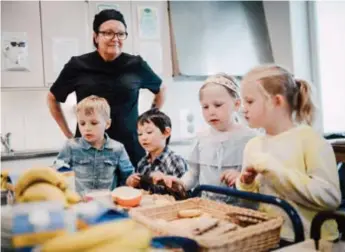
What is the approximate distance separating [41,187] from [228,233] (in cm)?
35

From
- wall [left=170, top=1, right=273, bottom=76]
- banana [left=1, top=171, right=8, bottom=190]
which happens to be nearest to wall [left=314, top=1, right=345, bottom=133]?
A: wall [left=170, top=1, right=273, bottom=76]

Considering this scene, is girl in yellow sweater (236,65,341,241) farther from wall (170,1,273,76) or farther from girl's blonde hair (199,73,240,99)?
wall (170,1,273,76)

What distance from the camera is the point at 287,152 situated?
1.11 m

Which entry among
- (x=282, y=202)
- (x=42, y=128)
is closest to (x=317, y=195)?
(x=282, y=202)

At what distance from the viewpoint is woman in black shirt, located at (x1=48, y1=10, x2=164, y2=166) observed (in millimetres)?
1998

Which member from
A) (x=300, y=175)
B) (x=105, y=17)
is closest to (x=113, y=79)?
(x=105, y=17)

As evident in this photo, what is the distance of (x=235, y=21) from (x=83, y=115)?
218cm

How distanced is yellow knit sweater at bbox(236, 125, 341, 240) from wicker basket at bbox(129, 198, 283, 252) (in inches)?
5.2

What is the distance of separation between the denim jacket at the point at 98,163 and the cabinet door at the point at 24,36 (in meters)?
1.26

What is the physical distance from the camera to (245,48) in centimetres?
350

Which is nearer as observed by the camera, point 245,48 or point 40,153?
point 40,153

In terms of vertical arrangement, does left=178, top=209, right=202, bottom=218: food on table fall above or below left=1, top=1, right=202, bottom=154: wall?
below

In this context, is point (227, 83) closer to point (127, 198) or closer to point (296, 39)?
point (127, 198)

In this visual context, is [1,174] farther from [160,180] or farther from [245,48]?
A: [245,48]
